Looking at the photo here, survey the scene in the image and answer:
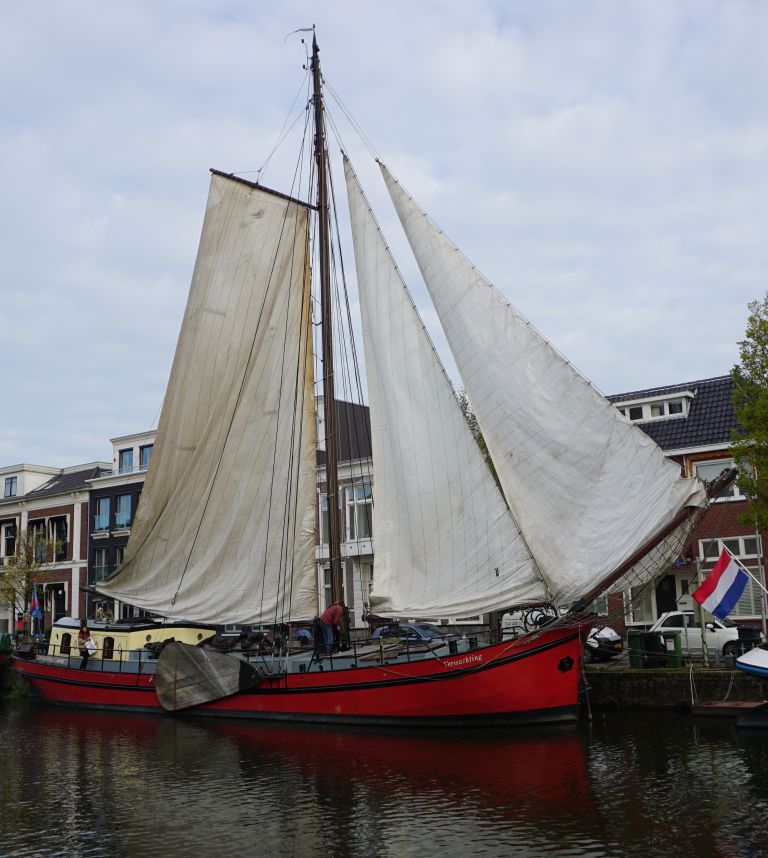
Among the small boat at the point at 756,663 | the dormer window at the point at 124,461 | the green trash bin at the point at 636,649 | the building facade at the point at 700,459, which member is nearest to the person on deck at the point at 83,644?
the green trash bin at the point at 636,649

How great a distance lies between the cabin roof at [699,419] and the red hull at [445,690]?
17418 millimetres

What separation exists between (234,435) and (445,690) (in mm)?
9724

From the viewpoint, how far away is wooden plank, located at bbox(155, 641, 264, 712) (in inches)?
933

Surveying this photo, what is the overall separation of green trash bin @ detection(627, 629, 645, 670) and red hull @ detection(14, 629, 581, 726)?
5268 millimetres

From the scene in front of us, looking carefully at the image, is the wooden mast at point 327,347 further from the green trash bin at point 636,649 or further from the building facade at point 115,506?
the building facade at point 115,506

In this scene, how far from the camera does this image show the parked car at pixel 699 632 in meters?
25.8

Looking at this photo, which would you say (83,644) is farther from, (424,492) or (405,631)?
(424,492)

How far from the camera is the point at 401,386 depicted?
21.0 meters

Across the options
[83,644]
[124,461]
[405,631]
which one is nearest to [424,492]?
[405,631]

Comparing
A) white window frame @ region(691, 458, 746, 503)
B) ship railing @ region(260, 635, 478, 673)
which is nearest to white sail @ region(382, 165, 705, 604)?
ship railing @ region(260, 635, 478, 673)

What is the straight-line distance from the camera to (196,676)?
2466 cm

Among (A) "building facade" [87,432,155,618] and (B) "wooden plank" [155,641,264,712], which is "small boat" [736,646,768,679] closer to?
(B) "wooden plank" [155,641,264,712]

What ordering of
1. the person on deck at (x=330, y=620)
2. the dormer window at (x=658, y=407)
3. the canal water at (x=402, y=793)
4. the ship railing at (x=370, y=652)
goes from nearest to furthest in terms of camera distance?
the canal water at (x=402, y=793) → the ship railing at (x=370, y=652) → the person on deck at (x=330, y=620) → the dormer window at (x=658, y=407)

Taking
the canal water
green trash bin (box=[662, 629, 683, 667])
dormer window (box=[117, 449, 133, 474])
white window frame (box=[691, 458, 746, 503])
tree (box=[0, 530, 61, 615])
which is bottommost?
the canal water
